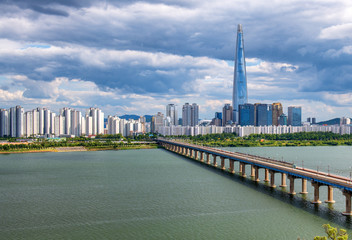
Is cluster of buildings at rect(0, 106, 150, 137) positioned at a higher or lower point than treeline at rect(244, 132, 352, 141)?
higher

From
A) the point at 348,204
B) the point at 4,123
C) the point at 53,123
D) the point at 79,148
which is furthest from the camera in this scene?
the point at 53,123

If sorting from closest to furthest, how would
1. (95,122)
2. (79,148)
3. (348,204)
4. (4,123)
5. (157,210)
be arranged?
(348,204) → (157,210) → (79,148) → (4,123) → (95,122)

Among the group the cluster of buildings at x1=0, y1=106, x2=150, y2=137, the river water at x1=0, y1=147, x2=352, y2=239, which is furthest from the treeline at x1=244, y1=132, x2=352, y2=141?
the river water at x1=0, y1=147, x2=352, y2=239

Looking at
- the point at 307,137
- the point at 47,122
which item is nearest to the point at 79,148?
the point at 47,122

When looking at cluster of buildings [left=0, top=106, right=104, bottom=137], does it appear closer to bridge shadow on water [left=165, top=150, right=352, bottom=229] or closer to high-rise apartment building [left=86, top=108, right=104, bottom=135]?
high-rise apartment building [left=86, top=108, right=104, bottom=135]

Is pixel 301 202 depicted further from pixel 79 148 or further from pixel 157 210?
pixel 79 148

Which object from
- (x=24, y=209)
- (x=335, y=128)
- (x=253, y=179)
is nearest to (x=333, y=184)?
(x=253, y=179)

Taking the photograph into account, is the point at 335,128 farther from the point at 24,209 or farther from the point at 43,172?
the point at 24,209

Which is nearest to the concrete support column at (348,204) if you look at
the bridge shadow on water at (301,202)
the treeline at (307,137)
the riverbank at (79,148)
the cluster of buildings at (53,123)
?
the bridge shadow on water at (301,202)

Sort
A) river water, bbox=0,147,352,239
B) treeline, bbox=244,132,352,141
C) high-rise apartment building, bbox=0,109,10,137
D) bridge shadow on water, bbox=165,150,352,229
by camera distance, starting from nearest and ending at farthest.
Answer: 1. river water, bbox=0,147,352,239
2. bridge shadow on water, bbox=165,150,352,229
3. treeline, bbox=244,132,352,141
4. high-rise apartment building, bbox=0,109,10,137
